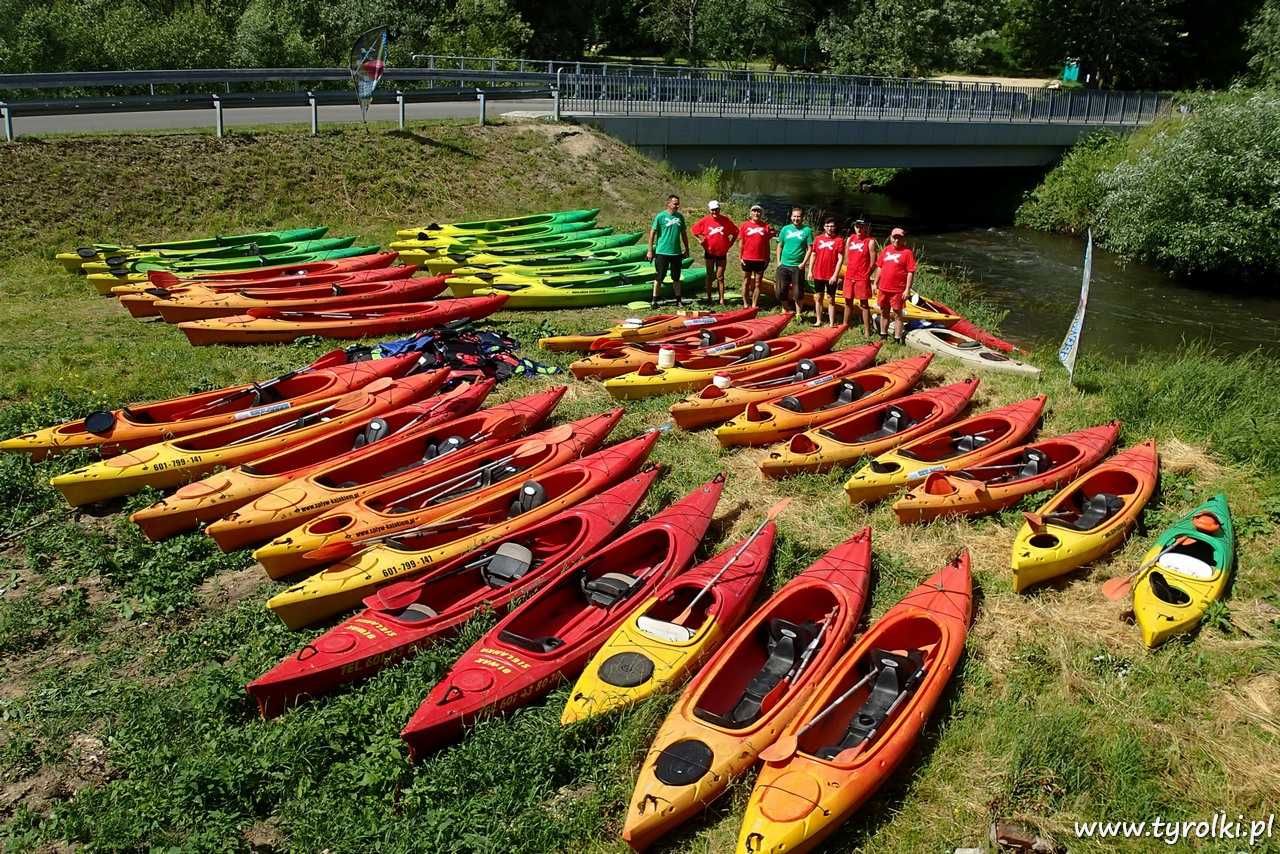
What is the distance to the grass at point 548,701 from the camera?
16.0ft

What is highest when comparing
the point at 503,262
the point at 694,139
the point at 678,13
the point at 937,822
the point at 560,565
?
the point at 678,13

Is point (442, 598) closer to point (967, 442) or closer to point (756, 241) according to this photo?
point (967, 442)

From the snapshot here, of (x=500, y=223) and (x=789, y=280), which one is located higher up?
(x=500, y=223)

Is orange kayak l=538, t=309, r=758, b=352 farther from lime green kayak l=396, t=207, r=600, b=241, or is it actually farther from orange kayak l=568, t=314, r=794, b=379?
lime green kayak l=396, t=207, r=600, b=241

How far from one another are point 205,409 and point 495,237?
7.97m

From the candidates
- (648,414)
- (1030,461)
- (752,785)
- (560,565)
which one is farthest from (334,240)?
(752,785)

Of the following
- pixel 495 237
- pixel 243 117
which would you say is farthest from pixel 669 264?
pixel 243 117

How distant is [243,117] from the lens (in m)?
19.8

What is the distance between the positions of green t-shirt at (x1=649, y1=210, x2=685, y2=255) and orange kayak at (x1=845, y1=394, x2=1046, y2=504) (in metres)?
5.03

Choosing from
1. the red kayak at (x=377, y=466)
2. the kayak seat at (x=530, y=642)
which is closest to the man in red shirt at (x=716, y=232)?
the red kayak at (x=377, y=466)

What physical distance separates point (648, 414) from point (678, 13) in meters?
38.5

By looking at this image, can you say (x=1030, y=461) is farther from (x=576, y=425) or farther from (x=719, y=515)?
(x=576, y=425)

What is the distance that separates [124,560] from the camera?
279 inches

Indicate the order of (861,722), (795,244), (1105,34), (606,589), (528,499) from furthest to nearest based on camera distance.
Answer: (1105,34) → (795,244) → (528,499) → (606,589) → (861,722)
